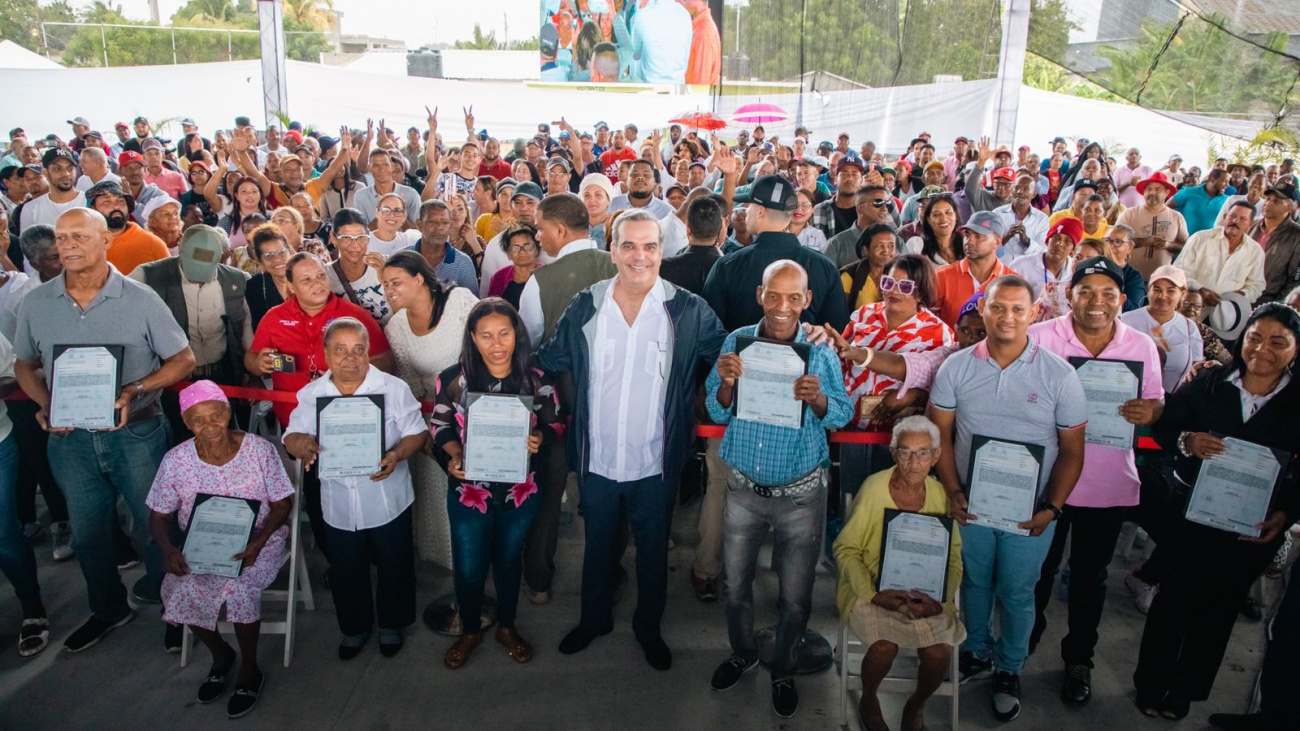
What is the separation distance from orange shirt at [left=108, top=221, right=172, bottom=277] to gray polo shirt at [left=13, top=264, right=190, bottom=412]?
5.04ft

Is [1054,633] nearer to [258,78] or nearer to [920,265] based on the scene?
[920,265]

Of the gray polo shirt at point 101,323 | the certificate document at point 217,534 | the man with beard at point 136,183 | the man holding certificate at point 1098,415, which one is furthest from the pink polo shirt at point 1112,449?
the man with beard at point 136,183

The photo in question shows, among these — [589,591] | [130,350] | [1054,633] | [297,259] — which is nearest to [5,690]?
[130,350]

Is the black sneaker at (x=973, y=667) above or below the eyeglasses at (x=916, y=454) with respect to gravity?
below

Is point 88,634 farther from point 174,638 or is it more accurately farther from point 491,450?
point 491,450

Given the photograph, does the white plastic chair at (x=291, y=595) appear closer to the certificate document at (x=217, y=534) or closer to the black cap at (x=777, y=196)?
the certificate document at (x=217, y=534)

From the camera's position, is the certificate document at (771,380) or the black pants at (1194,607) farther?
the black pants at (1194,607)

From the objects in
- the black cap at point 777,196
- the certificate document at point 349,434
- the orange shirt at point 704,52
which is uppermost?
the orange shirt at point 704,52

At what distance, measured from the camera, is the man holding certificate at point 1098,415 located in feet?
10.8

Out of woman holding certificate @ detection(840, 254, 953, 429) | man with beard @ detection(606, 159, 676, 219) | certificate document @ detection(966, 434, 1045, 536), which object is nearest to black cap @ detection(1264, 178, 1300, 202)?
woman holding certificate @ detection(840, 254, 953, 429)

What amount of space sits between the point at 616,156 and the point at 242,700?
36.3 ft

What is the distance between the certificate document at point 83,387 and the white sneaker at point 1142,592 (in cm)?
532

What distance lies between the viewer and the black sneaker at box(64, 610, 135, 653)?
3805mm

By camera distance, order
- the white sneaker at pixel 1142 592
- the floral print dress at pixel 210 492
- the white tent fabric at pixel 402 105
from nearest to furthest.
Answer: the floral print dress at pixel 210 492 < the white sneaker at pixel 1142 592 < the white tent fabric at pixel 402 105
